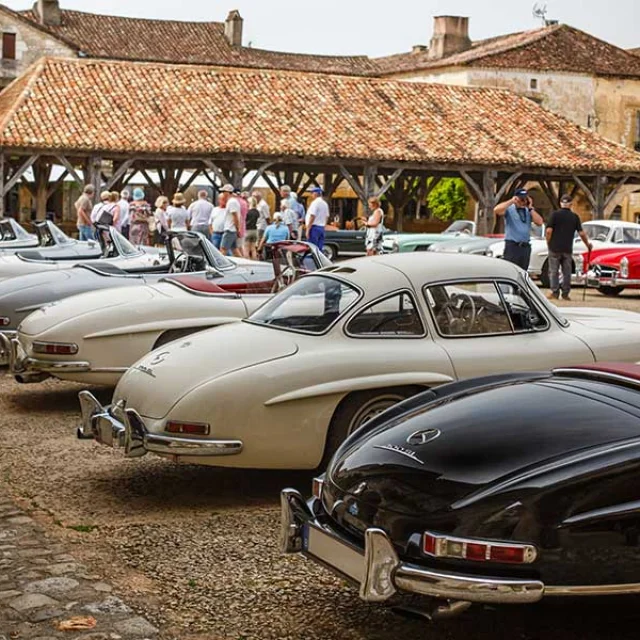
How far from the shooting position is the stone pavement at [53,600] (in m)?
4.69

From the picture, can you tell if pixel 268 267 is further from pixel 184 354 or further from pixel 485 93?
pixel 485 93

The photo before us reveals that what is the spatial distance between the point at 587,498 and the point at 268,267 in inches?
257

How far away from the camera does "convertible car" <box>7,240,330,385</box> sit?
29.2ft

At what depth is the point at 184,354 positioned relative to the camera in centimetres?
695

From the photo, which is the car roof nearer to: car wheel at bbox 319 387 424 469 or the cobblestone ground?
car wheel at bbox 319 387 424 469

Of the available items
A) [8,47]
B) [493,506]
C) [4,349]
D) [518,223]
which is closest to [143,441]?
[493,506]

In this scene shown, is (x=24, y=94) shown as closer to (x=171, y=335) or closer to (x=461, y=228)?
(x=461, y=228)

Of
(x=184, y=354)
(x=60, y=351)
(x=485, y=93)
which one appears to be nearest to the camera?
(x=184, y=354)

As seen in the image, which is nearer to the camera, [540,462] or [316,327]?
[540,462]

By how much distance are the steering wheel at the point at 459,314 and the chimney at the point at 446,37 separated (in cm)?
5038

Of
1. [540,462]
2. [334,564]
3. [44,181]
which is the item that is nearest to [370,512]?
[334,564]

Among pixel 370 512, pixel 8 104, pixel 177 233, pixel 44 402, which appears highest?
pixel 8 104

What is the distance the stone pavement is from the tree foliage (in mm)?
42236

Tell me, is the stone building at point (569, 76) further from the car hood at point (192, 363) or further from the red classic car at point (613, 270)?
the car hood at point (192, 363)
